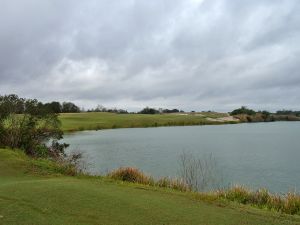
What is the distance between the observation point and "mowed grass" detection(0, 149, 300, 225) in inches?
343

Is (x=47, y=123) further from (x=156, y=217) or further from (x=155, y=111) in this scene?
(x=155, y=111)

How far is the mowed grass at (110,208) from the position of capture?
8703mm

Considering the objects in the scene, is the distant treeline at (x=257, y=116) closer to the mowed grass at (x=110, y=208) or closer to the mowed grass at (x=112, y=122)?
the mowed grass at (x=112, y=122)

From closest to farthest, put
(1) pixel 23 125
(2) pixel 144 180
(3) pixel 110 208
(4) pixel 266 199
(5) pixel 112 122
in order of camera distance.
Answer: (3) pixel 110 208 < (4) pixel 266 199 < (2) pixel 144 180 < (1) pixel 23 125 < (5) pixel 112 122

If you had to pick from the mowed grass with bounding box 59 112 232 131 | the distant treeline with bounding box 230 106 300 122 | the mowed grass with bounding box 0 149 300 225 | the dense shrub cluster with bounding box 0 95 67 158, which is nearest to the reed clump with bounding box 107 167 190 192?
the mowed grass with bounding box 0 149 300 225

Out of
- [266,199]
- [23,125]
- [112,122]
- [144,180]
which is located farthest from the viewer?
[112,122]

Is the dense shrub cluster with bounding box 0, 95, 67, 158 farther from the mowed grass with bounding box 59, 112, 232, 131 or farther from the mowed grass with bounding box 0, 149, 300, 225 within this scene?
the mowed grass with bounding box 59, 112, 232, 131

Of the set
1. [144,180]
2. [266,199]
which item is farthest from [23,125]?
[266,199]

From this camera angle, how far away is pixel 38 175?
14977mm

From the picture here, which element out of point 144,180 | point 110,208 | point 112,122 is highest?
point 112,122

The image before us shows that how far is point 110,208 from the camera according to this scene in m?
9.54

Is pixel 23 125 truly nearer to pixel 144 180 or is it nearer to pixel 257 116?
pixel 144 180

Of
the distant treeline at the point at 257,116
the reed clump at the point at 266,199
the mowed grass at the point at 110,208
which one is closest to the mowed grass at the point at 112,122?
the distant treeline at the point at 257,116

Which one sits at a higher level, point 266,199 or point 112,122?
point 112,122
